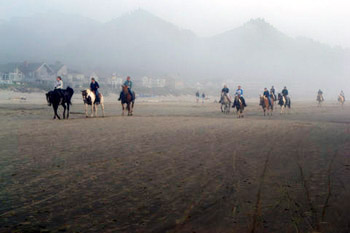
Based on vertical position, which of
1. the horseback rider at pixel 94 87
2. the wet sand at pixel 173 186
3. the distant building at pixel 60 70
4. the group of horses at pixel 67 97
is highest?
the distant building at pixel 60 70

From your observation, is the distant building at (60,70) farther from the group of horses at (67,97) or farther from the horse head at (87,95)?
the horse head at (87,95)

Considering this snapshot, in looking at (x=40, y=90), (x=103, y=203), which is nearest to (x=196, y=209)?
(x=103, y=203)

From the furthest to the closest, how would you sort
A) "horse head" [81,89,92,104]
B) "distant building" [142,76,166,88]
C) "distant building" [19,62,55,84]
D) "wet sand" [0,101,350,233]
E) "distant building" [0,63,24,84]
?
1. "distant building" [142,76,166,88]
2. "distant building" [19,62,55,84]
3. "distant building" [0,63,24,84]
4. "horse head" [81,89,92,104]
5. "wet sand" [0,101,350,233]

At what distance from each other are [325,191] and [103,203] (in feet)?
11.4

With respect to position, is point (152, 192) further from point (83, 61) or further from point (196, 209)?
point (83, 61)

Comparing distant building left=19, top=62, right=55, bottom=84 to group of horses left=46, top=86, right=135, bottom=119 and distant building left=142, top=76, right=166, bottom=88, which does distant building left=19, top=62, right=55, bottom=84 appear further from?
group of horses left=46, top=86, right=135, bottom=119

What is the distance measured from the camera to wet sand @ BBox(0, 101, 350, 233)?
157 inches

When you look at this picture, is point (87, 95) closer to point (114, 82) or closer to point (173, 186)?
point (173, 186)

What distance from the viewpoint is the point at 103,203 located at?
15.2 feet

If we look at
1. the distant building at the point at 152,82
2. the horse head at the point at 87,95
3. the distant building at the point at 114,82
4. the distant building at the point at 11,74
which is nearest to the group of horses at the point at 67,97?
the horse head at the point at 87,95

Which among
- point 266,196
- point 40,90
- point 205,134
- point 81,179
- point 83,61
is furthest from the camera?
point 83,61

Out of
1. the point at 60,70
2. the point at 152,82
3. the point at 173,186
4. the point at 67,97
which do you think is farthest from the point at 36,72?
the point at 173,186

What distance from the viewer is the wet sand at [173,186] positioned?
4.00m

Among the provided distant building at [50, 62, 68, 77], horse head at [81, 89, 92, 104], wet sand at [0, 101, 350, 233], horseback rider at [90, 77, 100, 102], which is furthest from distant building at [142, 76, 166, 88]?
wet sand at [0, 101, 350, 233]
